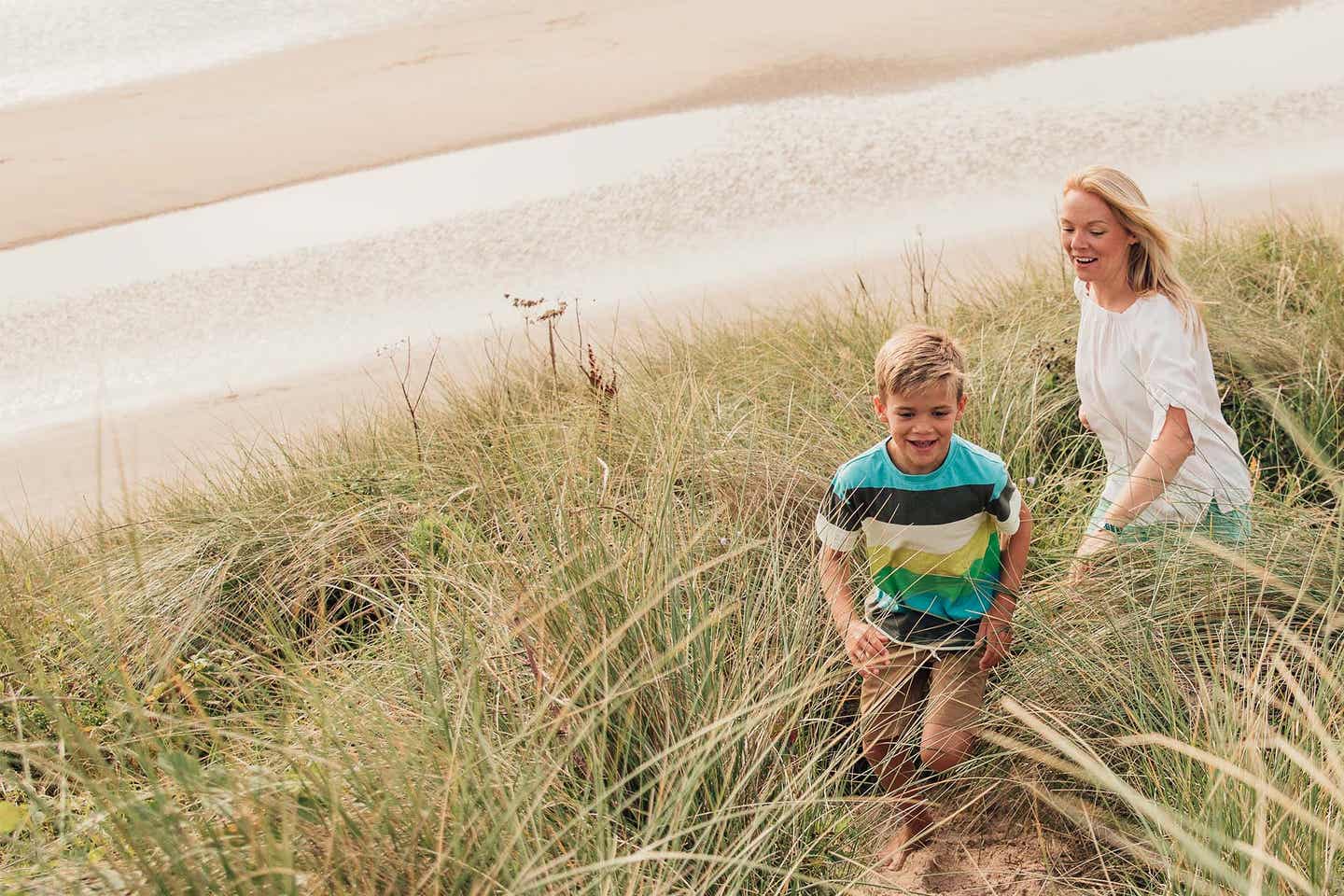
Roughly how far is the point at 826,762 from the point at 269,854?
132cm

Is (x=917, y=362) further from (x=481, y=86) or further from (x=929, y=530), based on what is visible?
(x=481, y=86)

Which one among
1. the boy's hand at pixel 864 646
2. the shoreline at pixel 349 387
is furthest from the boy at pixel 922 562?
the shoreline at pixel 349 387

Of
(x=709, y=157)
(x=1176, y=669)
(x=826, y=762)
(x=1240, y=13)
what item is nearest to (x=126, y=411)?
Result: (x=709, y=157)

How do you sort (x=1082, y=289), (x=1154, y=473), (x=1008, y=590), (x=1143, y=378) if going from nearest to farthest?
(x=1008, y=590)
(x=1154, y=473)
(x=1143, y=378)
(x=1082, y=289)

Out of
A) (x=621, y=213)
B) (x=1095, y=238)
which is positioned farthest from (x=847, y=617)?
(x=621, y=213)

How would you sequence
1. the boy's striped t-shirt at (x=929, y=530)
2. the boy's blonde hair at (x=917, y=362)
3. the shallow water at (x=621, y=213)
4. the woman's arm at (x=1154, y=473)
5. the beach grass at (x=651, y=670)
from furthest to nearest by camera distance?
the shallow water at (x=621, y=213)
the woman's arm at (x=1154, y=473)
the boy's striped t-shirt at (x=929, y=530)
the boy's blonde hair at (x=917, y=362)
the beach grass at (x=651, y=670)

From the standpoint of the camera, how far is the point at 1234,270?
16.2 feet

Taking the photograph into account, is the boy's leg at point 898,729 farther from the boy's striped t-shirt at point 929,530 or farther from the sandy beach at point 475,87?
the sandy beach at point 475,87

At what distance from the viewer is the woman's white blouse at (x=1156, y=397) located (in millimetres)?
3061

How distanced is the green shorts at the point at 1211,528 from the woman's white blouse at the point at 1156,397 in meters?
0.04

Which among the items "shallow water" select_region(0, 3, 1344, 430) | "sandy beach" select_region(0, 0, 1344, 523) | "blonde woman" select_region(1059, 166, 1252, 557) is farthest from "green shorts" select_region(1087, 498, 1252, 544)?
"sandy beach" select_region(0, 0, 1344, 523)

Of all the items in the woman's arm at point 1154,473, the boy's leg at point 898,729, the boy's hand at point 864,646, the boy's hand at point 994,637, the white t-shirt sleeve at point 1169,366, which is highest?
the white t-shirt sleeve at point 1169,366

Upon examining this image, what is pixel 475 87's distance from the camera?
13.9 meters

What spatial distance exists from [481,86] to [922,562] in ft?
39.7
